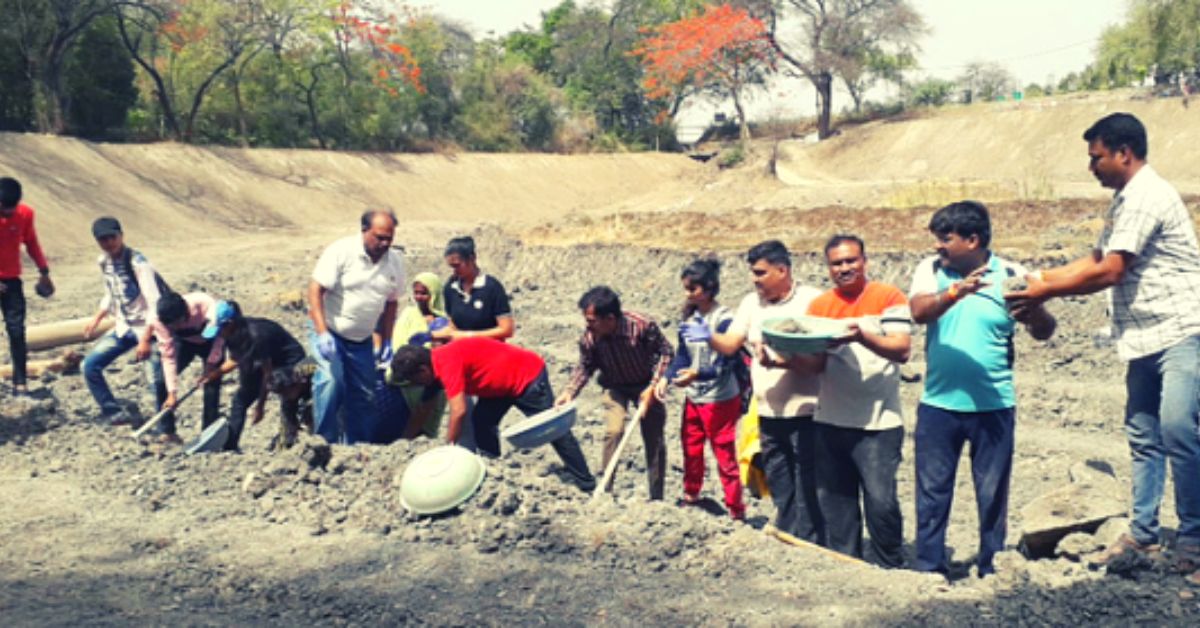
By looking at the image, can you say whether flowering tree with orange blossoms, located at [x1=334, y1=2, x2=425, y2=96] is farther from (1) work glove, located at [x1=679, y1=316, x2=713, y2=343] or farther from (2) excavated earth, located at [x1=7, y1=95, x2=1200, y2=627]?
(1) work glove, located at [x1=679, y1=316, x2=713, y2=343]

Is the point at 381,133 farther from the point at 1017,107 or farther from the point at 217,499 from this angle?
the point at 217,499

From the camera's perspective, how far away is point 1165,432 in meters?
4.54

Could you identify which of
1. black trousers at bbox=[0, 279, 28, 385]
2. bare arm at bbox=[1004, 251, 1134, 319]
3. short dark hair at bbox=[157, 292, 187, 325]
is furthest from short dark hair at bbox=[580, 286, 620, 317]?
black trousers at bbox=[0, 279, 28, 385]

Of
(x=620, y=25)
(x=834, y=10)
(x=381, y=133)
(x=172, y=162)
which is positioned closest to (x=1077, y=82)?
(x=834, y=10)

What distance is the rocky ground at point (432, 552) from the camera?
455cm

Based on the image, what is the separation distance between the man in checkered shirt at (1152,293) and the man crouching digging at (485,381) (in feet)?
9.74

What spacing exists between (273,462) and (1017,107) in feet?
120

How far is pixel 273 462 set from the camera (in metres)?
6.53

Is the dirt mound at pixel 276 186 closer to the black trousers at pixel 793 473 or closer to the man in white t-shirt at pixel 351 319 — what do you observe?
the man in white t-shirt at pixel 351 319

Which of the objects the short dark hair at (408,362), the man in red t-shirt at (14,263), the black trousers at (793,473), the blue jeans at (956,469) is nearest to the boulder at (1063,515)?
the blue jeans at (956,469)

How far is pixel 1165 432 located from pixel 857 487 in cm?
144

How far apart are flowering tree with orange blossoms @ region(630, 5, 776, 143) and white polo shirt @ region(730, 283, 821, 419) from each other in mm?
34191

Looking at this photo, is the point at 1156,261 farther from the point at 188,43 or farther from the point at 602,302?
the point at 188,43

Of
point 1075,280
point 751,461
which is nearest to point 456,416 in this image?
point 751,461
